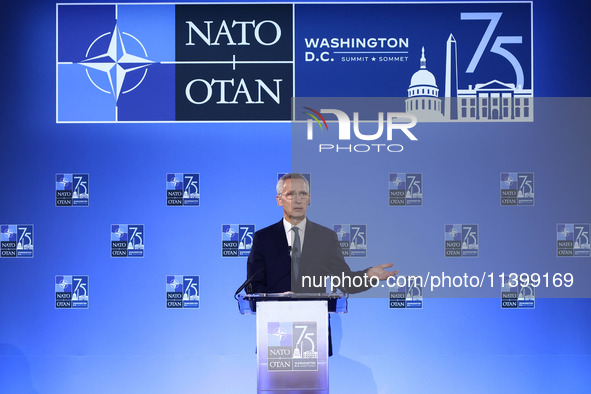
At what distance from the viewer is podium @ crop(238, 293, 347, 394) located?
3.14 metres

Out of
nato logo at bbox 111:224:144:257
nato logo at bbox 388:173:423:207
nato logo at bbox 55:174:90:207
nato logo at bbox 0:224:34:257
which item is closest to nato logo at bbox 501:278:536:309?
nato logo at bbox 388:173:423:207

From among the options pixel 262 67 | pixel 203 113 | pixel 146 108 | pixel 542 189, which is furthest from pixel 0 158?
pixel 542 189

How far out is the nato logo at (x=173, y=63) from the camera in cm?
507

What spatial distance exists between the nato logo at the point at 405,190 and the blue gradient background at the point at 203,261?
0.07 m

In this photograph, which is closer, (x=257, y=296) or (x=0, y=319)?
(x=257, y=296)

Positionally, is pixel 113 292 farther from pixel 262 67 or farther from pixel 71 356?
pixel 262 67

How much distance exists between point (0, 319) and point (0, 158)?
1.24 m

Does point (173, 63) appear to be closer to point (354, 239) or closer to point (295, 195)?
point (295, 195)

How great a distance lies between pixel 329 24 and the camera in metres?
5.09

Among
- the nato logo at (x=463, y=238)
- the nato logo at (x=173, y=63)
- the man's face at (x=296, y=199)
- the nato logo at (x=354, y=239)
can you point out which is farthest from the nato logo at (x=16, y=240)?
the nato logo at (x=463, y=238)

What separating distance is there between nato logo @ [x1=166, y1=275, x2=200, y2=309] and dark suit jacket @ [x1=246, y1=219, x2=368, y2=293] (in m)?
1.04

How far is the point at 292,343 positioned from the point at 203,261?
2018 mm

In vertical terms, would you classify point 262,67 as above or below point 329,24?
below

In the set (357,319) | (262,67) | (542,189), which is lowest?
(357,319)
